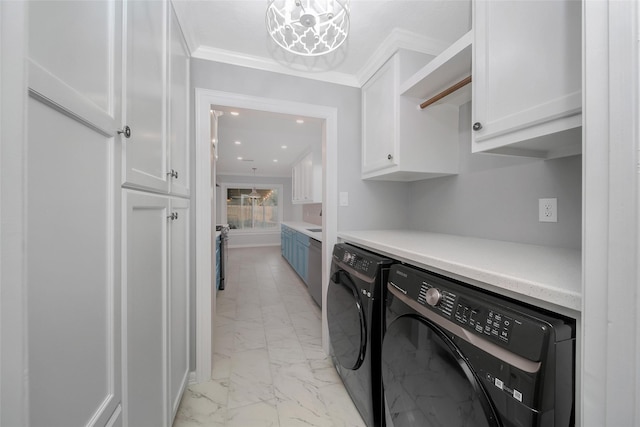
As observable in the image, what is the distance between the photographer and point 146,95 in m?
0.90

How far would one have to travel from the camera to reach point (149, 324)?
0.93 m

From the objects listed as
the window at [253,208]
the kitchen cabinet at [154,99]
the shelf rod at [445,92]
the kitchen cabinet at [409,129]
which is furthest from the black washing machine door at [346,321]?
the window at [253,208]

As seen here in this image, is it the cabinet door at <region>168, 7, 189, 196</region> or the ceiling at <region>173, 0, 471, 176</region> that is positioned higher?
the ceiling at <region>173, 0, 471, 176</region>

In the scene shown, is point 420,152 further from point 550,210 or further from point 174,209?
point 174,209

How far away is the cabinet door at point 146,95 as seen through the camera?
2.54 feet

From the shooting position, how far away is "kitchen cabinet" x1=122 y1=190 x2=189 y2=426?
77cm

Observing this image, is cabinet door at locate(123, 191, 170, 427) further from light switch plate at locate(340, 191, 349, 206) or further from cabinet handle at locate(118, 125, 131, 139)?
light switch plate at locate(340, 191, 349, 206)

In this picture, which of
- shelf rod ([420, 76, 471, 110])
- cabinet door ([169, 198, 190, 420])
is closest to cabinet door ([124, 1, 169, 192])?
cabinet door ([169, 198, 190, 420])

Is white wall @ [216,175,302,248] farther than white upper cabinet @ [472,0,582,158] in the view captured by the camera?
Yes

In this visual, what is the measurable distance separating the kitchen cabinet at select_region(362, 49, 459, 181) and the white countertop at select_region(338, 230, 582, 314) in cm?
65

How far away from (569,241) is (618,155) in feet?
3.04

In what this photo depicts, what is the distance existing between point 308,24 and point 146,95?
2.36ft

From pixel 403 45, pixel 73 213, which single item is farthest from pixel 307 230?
pixel 73 213

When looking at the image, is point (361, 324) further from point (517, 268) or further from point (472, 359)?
point (517, 268)
